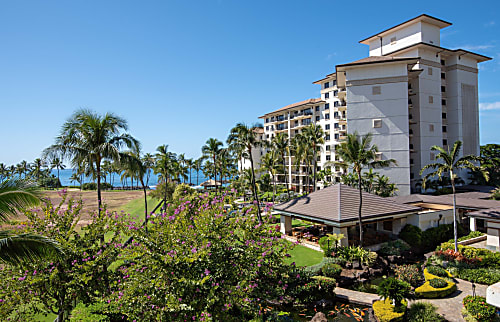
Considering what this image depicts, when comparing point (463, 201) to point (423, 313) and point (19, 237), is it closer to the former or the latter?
point (423, 313)

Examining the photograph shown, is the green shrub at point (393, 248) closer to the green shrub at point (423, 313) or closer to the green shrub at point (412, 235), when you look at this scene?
the green shrub at point (412, 235)

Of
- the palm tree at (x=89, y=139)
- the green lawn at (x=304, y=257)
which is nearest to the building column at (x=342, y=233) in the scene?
the green lawn at (x=304, y=257)

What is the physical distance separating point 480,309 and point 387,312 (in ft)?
13.6

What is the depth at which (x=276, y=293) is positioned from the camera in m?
11.1

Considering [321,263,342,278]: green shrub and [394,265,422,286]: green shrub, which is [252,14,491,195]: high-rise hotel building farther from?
[321,263,342,278]: green shrub

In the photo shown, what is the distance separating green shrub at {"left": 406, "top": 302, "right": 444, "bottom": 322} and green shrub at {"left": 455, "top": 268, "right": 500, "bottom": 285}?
6.40m

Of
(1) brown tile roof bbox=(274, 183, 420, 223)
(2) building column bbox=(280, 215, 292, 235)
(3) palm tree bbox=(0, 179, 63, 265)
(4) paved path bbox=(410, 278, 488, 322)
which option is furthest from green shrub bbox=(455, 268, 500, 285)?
(3) palm tree bbox=(0, 179, 63, 265)

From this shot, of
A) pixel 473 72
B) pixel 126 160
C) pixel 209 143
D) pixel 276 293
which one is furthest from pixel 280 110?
pixel 276 293

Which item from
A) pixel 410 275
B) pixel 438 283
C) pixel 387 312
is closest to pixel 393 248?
pixel 410 275

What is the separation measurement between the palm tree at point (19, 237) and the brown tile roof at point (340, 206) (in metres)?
20.3

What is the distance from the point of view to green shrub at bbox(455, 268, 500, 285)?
1847 centimetres

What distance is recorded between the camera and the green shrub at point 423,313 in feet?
46.0

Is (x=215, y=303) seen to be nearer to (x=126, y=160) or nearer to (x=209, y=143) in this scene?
(x=126, y=160)

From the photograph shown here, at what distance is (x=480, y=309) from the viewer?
13758 millimetres
